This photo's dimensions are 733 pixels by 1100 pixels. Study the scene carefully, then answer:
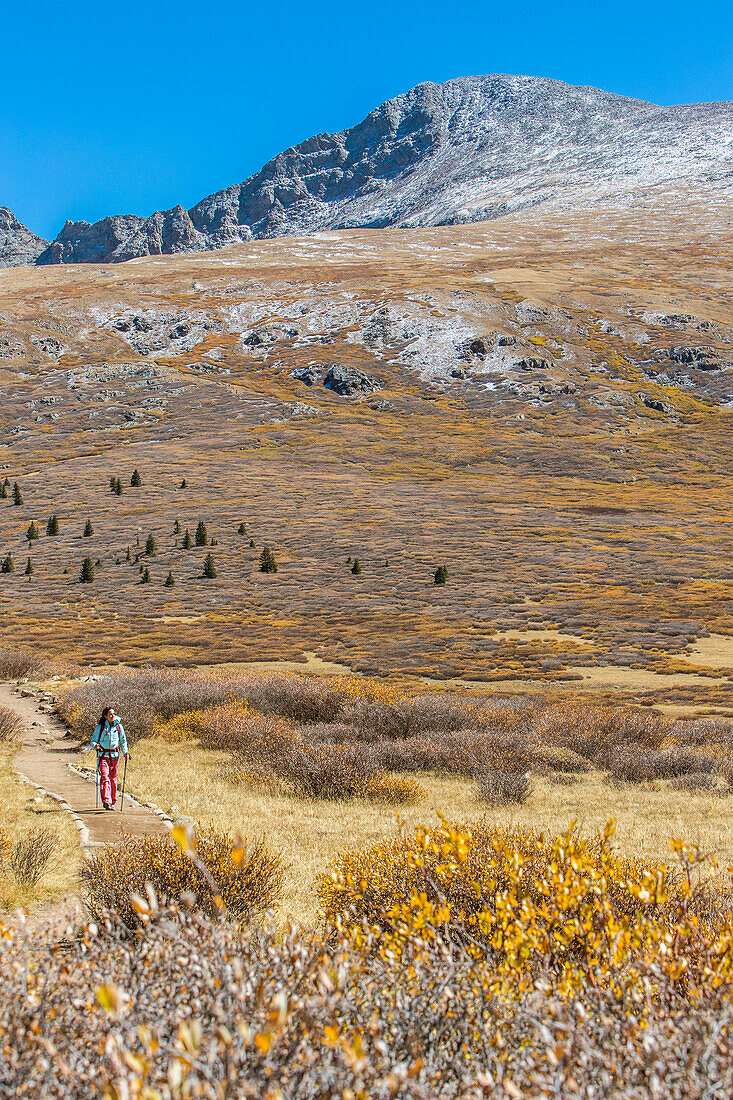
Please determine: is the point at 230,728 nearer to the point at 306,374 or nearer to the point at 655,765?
the point at 655,765

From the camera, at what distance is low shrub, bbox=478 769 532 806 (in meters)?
11.4

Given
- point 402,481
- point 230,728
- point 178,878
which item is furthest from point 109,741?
point 402,481

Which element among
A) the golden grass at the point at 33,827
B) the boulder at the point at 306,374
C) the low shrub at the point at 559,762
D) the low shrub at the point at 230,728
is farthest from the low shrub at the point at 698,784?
the boulder at the point at 306,374

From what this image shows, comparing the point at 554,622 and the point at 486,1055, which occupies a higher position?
the point at 486,1055

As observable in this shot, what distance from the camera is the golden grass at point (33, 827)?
711cm

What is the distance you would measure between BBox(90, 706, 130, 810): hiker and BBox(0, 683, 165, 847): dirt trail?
266 mm

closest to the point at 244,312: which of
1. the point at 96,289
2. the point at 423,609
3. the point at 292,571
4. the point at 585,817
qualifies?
the point at 96,289

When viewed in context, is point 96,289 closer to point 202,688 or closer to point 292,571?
point 292,571

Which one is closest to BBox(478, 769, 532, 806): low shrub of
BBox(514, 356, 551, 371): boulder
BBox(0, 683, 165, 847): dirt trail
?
BBox(0, 683, 165, 847): dirt trail

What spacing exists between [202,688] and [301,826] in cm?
897

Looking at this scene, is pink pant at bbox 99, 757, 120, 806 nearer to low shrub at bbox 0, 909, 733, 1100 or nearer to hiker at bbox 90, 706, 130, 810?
hiker at bbox 90, 706, 130, 810

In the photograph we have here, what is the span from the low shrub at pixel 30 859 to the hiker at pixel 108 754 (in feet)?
7.32

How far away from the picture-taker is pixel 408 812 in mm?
11141

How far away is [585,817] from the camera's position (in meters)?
10.8
